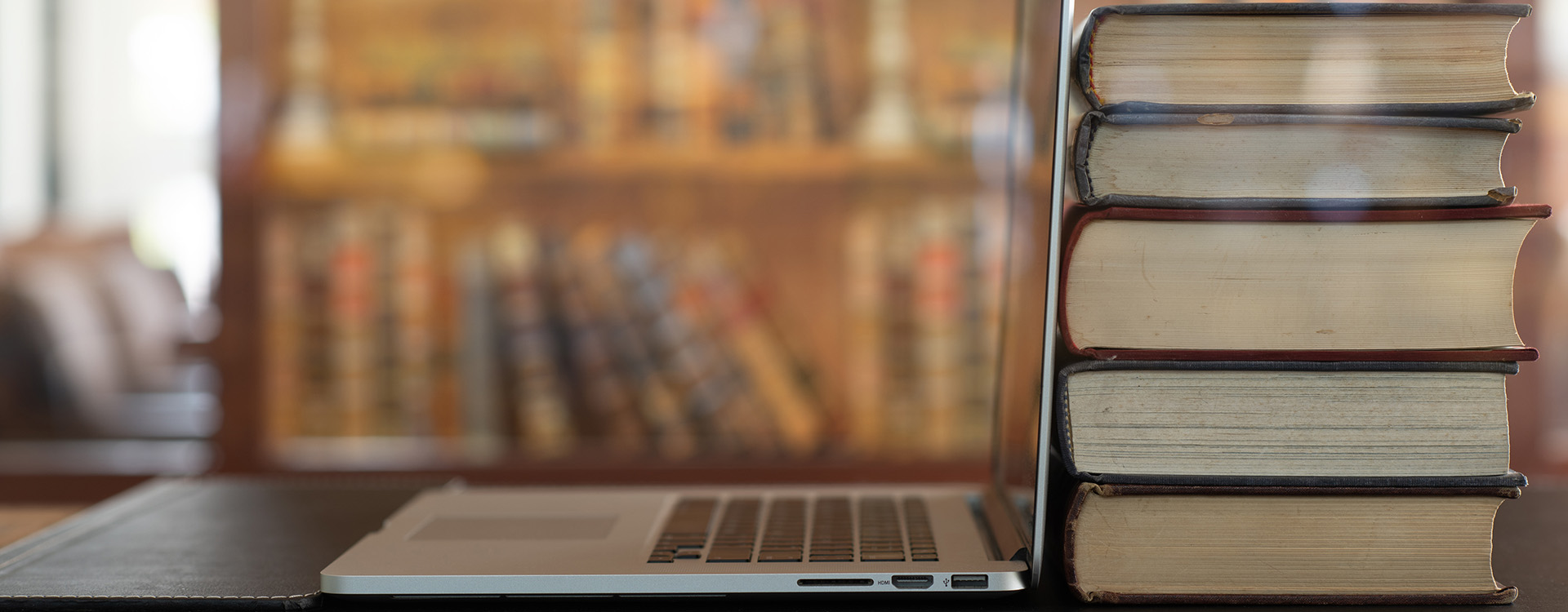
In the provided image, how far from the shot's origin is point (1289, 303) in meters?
0.42

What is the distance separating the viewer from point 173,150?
1529mm

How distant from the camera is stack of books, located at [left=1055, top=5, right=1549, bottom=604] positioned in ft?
1.35

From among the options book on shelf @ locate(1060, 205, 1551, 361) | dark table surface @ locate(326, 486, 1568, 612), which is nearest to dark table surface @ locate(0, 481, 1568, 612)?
dark table surface @ locate(326, 486, 1568, 612)

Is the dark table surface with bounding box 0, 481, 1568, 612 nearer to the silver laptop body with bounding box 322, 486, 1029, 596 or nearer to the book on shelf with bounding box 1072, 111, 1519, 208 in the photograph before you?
the silver laptop body with bounding box 322, 486, 1029, 596

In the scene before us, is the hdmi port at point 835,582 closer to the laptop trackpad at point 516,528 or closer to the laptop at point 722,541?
the laptop at point 722,541

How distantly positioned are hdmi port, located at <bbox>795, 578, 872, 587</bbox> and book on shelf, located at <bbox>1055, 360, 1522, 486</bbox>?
0.09 metres

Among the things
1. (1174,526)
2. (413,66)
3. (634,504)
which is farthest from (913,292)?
(1174,526)

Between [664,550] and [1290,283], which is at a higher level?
[1290,283]

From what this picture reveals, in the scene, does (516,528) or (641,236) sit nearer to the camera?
(516,528)

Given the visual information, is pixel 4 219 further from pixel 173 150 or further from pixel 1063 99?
pixel 1063 99

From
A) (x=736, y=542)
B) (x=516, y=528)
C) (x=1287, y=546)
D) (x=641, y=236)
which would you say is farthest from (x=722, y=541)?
(x=641, y=236)

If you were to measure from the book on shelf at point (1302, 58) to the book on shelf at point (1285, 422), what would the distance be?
0.34 feet

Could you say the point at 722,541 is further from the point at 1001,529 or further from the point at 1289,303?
the point at 1289,303

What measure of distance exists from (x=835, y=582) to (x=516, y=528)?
182 millimetres
